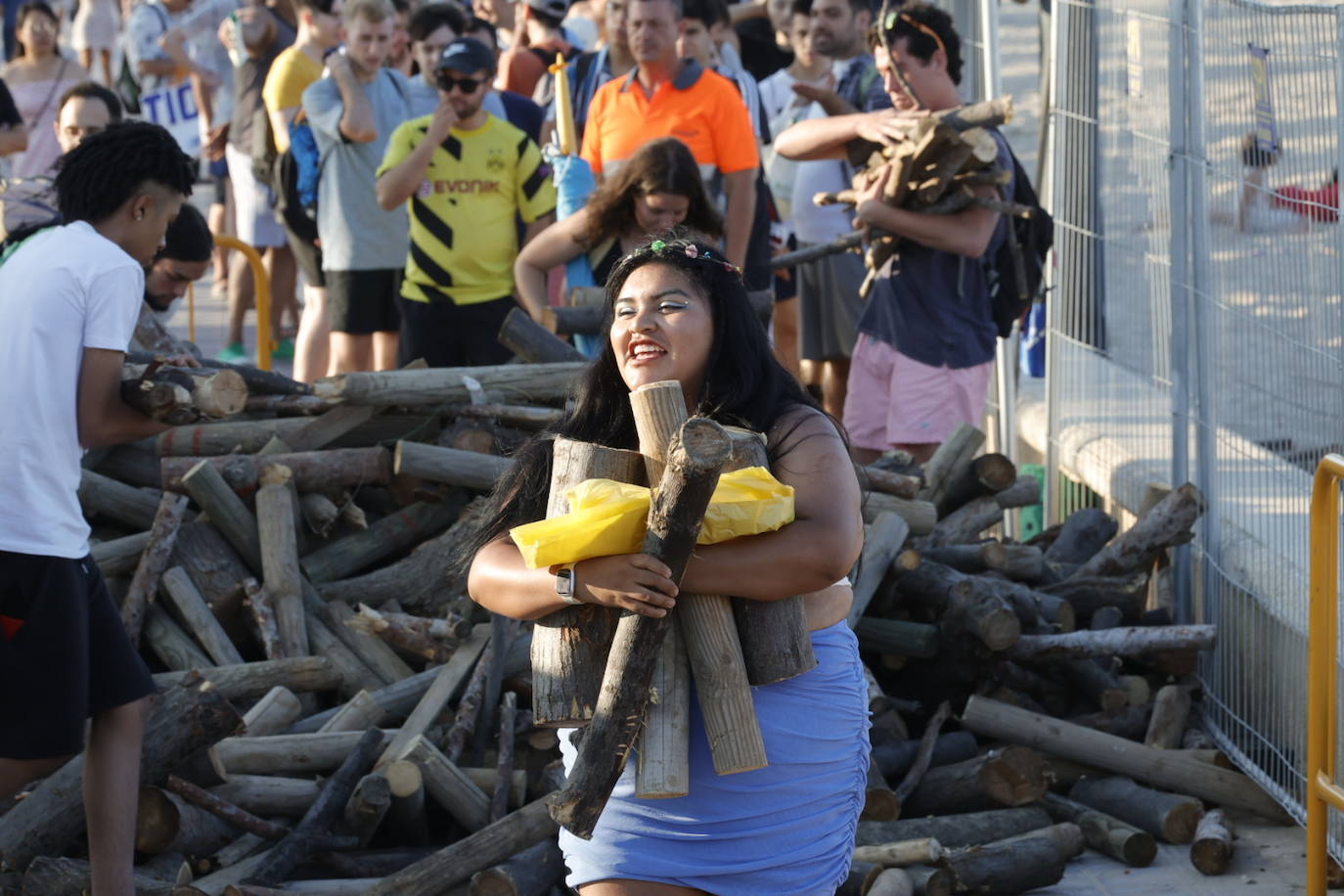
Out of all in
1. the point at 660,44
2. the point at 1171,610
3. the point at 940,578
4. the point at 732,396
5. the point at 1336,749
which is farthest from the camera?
the point at 660,44

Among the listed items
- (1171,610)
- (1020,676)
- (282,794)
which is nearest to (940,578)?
(1020,676)

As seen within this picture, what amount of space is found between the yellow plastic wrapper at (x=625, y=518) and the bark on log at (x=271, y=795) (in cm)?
250

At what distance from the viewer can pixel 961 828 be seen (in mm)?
5297

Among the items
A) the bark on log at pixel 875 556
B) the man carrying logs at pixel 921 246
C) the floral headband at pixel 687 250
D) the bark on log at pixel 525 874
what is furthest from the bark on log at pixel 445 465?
the floral headband at pixel 687 250

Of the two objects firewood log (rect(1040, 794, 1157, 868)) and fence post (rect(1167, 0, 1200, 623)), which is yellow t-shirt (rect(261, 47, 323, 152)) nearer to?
fence post (rect(1167, 0, 1200, 623))

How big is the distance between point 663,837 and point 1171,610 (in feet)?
12.9

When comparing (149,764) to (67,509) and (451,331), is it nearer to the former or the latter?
(67,509)

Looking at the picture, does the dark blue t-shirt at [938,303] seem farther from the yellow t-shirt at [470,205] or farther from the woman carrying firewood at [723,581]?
the woman carrying firewood at [723,581]

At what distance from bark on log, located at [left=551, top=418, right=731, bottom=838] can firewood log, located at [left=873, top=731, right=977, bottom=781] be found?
274 cm

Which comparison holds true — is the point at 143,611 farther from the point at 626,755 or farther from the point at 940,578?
the point at 626,755

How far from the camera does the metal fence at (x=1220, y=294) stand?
5148 millimetres

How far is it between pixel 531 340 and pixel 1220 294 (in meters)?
2.77

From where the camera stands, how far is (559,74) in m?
7.98

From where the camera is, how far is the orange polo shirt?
7.56m
